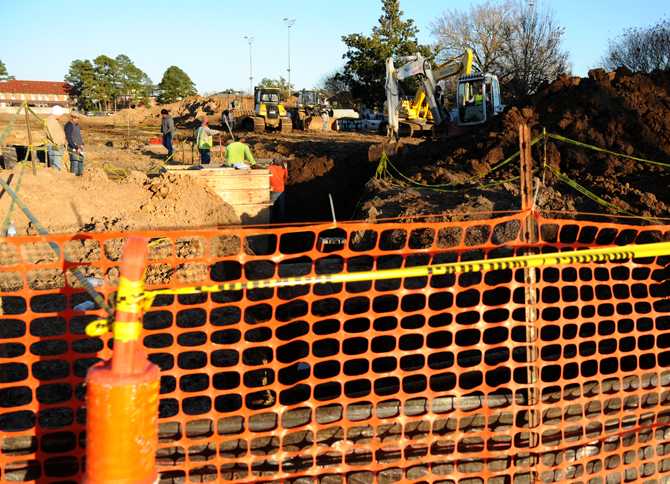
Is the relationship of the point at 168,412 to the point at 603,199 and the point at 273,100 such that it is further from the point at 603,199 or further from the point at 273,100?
the point at 273,100

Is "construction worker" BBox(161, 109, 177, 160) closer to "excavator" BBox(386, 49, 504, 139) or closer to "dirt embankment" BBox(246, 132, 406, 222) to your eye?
"dirt embankment" BBox(246, 132, 406, 222)

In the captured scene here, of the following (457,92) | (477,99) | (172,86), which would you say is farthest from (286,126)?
(172,86)

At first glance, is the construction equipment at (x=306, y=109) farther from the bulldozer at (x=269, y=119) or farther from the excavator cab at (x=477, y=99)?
the excavator cab at (x=477, y=99)

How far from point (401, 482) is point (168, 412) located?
6.66 feet

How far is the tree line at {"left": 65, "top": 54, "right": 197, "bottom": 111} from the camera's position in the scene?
82688 millimetres

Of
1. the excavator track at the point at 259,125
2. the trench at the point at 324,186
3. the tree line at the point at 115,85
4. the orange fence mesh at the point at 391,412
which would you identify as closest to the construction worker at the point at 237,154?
the trench at the point at 324,186

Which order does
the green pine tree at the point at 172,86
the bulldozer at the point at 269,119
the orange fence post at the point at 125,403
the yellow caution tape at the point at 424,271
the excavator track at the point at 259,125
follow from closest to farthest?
1. the orange fence post at the point at 125,403
2. the yellow caution tape at the point at 424,271
3. the excavator track at the point at 259,125
4. the bulldozer at the point at 269,119
5. the green pine tree at the point at 172,86

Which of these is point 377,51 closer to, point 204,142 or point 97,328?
point 204,142

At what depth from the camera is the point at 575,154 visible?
42.3ft

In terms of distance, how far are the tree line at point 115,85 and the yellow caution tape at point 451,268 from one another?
83054mm

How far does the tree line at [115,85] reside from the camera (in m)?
82.7

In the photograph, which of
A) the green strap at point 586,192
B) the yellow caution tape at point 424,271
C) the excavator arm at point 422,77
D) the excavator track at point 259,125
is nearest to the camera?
the yellow caution tape at point 424,271

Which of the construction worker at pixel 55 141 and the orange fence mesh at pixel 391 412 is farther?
the construction worker at pixel 55 141

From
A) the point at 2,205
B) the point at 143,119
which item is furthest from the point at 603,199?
the point at 143,119
